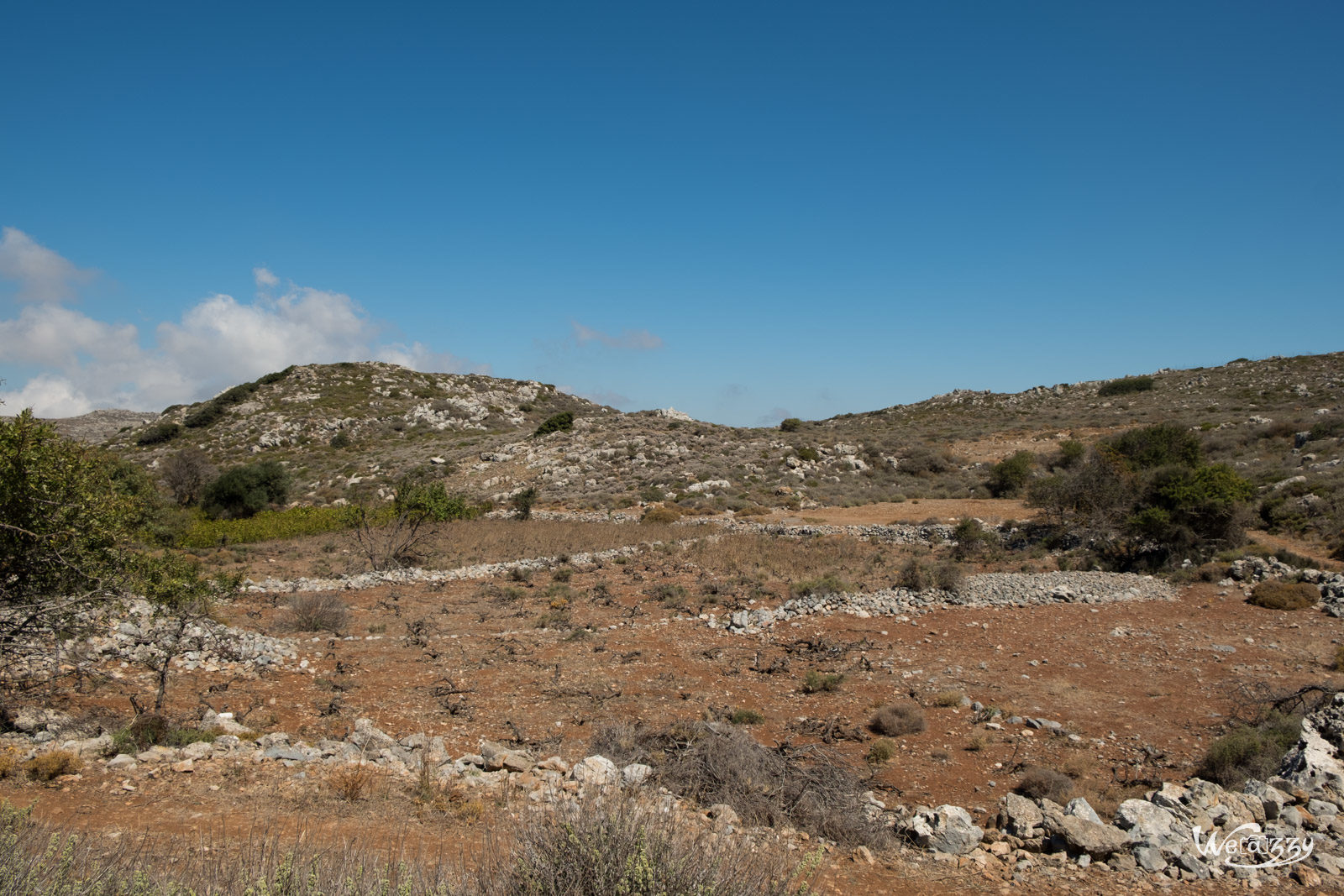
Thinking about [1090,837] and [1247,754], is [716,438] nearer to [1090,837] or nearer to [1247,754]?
[1247,754]

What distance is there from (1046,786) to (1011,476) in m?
25.8

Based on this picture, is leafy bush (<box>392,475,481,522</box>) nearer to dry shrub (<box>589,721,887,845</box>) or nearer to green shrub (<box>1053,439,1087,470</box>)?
dry shrub (<box>589,721,887,845</box>)

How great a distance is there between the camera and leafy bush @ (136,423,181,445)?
50.9 meters

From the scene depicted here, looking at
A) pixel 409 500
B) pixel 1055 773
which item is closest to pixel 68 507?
pixel 1055 773

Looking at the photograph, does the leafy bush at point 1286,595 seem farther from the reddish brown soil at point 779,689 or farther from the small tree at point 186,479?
the small tree at point 186,479

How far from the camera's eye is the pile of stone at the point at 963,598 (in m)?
14.7

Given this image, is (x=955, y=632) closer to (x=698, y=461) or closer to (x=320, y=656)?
(x=320, y=656)

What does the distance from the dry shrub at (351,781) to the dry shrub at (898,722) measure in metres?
6.62

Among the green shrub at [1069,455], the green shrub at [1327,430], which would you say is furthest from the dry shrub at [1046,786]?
the green shrub at [1327,430]

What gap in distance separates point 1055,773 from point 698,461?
104 feet

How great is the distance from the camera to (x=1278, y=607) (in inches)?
534

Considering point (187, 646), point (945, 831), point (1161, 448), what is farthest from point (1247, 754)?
point (1161, 448)

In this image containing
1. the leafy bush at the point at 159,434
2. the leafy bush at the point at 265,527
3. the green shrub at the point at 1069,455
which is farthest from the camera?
the leafy bush at the point at 159,434

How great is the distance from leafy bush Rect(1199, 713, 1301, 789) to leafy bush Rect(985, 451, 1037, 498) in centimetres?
2348
